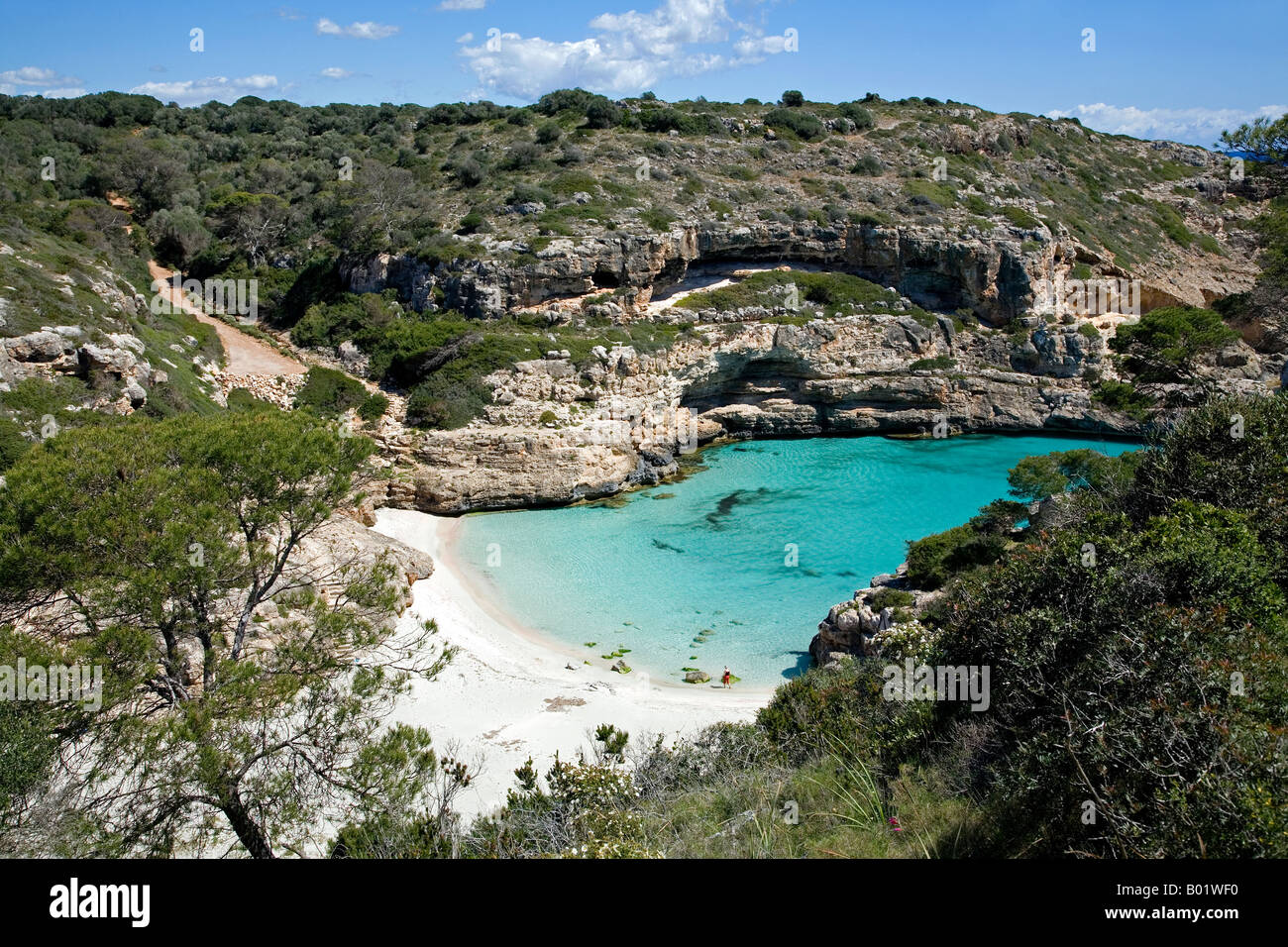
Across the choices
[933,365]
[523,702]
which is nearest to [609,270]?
[933,365]

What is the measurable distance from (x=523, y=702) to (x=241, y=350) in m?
23.9

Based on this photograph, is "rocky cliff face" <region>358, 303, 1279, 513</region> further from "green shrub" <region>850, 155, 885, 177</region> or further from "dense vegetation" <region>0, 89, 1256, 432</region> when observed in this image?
"green shrub" <region>850, 155, 885, 177</region>

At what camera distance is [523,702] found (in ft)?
45.1

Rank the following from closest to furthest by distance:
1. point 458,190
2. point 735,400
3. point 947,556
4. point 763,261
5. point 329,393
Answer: point 947,556 → point 329,393 → point 735,400 → point 763,261 → point 458,190

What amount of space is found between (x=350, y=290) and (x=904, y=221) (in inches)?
1085

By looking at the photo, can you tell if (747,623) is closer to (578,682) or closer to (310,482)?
(578,682)

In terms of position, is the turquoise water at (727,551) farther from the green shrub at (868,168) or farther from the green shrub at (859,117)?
the green shrub at (859,117)

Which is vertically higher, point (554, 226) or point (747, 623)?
point (554, 226)

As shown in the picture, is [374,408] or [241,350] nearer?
[374,408]

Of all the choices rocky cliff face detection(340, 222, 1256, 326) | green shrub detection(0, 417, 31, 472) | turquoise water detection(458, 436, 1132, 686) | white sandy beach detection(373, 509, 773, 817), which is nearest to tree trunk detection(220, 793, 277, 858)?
white sandy beach detection(373, 509, 773, 817)

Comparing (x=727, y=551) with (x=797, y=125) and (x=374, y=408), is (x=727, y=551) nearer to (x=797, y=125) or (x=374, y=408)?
(x=374, y=408)
